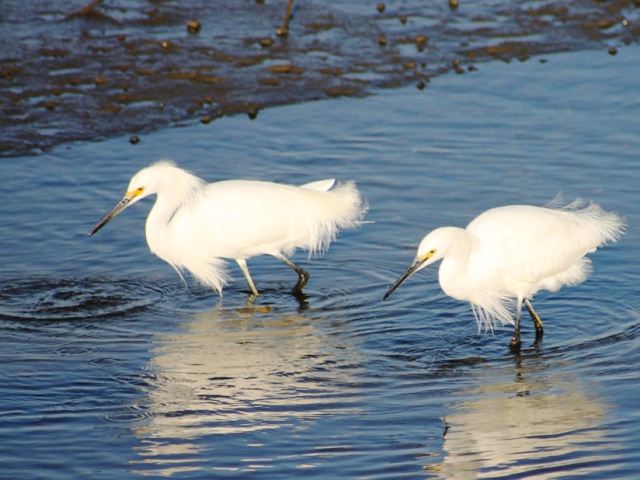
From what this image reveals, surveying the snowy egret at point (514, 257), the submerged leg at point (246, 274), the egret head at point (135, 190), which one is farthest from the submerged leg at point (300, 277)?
the snowy egret at point (514, 257)

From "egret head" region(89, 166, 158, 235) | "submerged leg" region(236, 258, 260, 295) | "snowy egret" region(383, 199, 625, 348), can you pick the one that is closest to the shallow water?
"submerged leg" region(236, 258, 260, 295)

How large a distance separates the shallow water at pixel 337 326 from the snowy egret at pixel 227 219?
0.86 ft

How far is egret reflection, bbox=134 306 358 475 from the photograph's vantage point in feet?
21.2

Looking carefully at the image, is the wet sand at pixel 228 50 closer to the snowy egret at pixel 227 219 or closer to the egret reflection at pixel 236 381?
the snowy egret at pixel 227 219

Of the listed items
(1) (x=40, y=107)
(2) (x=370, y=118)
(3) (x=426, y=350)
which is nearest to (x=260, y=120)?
(2) (x=370, y=118)

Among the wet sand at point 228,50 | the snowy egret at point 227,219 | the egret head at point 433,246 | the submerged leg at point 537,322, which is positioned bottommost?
the submerged leg at point 537,322

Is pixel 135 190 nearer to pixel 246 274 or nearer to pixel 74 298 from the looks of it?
pixel 74 298

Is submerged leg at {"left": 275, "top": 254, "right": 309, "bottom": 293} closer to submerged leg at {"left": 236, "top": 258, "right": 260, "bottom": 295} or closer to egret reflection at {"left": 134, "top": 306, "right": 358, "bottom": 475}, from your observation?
submerged leg at {"left": 236, "top": 258, "right": 260, "bottom": 295}

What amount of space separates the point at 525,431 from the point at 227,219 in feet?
10.7

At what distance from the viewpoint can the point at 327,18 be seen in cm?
1495

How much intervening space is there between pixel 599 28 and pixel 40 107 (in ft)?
22.9

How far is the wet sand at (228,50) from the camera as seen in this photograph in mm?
12312

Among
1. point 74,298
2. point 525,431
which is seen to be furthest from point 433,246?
point 74,298

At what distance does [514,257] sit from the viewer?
25.8 ft
